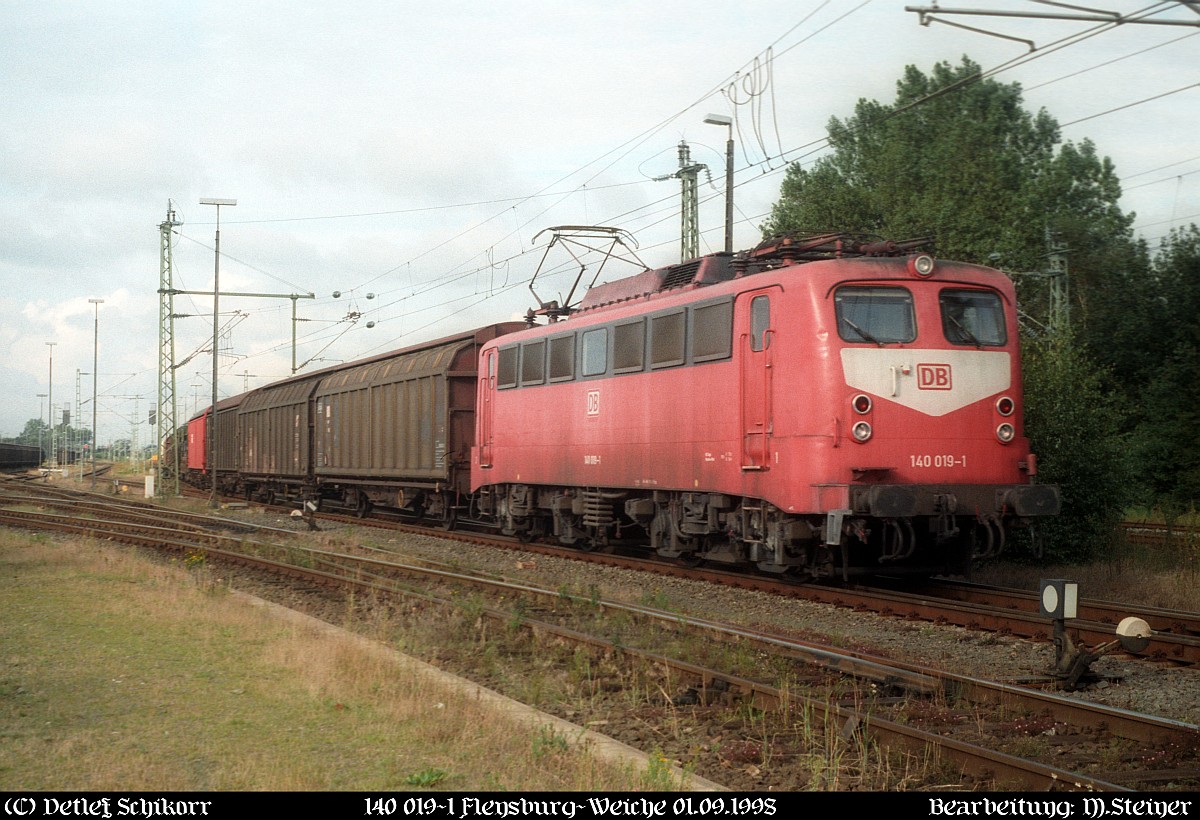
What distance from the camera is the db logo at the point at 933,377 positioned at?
11.8 metres

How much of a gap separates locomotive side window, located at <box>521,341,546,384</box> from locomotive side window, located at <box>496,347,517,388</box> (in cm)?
36

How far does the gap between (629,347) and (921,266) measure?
14.4 feet

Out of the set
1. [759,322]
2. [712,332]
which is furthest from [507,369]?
[759,322]

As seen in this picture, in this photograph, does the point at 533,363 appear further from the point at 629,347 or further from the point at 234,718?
the point at 234,718

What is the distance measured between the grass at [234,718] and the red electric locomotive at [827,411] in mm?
5064

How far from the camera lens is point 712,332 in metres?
13.3

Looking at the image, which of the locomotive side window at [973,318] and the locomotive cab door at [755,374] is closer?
the locomotive side window at [973,318]

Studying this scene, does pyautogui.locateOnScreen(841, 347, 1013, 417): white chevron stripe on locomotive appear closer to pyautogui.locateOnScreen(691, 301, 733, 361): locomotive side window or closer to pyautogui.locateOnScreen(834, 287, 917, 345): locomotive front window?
pyautogui.locateOnScreen(834, 287, 917, 345): locomotive front window

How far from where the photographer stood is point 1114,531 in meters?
17.0

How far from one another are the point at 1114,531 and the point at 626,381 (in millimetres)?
8082

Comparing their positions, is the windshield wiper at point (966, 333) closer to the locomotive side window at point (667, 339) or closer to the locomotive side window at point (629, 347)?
the locomotive side window at point (667, 339)

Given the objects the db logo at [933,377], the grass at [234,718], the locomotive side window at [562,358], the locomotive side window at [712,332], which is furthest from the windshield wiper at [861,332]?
the grass at [234,718]

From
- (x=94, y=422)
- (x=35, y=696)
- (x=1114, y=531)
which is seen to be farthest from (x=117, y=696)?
(x=94, y=422)
